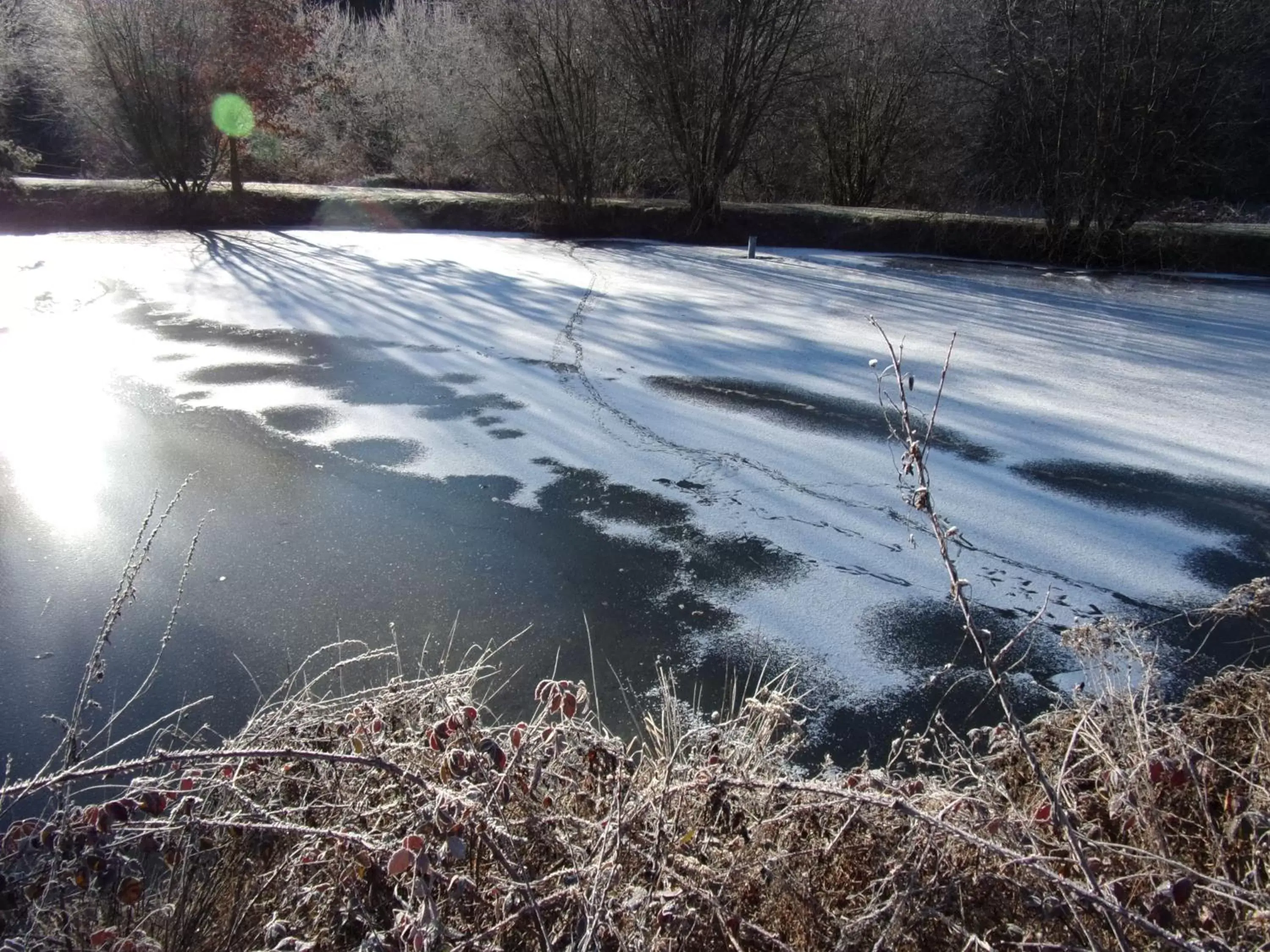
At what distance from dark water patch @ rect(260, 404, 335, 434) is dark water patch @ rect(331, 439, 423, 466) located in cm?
42

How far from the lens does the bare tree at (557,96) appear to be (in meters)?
17.9

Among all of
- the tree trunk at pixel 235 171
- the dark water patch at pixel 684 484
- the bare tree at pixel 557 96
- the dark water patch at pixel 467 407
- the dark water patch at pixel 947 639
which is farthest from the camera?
the tree trunk at pixel 235 171

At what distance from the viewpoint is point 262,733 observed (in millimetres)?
2564

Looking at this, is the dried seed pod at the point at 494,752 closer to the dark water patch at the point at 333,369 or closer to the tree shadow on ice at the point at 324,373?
the tree shadow on ice at the point at 324,373

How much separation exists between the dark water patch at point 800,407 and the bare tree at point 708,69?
11.9 meters

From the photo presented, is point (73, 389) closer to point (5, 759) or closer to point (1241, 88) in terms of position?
point (5, 759)

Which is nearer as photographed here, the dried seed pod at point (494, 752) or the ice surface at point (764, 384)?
the dried seed pod at point (494, 752)

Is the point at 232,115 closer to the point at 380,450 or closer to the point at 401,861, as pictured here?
the point at 380,450

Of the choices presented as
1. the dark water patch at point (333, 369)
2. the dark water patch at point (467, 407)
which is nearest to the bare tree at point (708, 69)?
the dark water patch at point (333, 369)

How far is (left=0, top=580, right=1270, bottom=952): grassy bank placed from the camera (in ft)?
6.52

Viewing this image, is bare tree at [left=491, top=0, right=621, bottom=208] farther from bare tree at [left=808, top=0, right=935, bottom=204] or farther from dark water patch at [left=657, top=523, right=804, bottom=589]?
dark water patch at [left=657, top=523, right=804, bottom=589]

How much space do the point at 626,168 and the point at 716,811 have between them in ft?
67.1

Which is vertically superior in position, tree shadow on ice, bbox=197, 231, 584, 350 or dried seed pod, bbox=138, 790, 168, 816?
tree shadow on ice, bbox=197, 231, 584, 350

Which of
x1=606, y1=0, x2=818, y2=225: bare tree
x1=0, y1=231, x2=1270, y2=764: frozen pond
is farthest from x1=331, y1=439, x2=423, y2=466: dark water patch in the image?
x1=606, y1=0, x2=818, y2=225: bare tree
